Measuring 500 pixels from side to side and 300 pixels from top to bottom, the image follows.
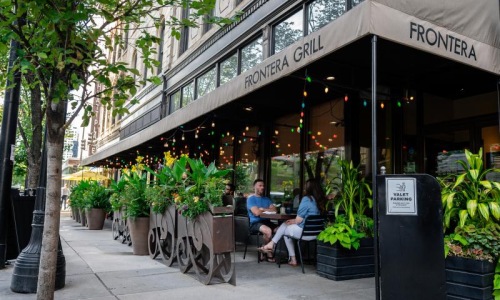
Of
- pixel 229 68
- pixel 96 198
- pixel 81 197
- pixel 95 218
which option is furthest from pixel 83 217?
pixel 229 68

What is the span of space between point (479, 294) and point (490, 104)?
13.6ft

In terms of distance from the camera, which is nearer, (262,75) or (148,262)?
(262,75)

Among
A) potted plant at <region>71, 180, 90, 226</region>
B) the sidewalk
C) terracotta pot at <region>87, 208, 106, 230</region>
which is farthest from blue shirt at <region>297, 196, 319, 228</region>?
potted plant at <region>71, 180, 90, 226</region>

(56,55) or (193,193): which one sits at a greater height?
(56,55)

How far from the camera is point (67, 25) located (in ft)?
12.3

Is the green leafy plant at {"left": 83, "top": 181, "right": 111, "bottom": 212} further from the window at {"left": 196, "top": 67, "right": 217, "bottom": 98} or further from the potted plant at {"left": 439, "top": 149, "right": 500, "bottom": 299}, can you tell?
the potted plant at {"left": 439, "top": 149, "right": 500, "bottom": 299}

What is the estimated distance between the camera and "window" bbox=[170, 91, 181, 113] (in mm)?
15644

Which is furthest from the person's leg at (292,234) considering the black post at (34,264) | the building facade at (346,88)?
the black post at (34,264)

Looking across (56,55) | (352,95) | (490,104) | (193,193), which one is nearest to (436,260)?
(193,193)

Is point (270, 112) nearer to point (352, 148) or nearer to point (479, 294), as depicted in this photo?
point (352, 148)

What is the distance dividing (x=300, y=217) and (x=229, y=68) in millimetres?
6440

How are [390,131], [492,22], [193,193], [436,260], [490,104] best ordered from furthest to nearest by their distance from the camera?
[390,131] < [490,104] < [193,193] < [492,22] < [436,260]

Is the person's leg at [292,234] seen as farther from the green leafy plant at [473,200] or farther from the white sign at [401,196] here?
the white sign at [401,196]

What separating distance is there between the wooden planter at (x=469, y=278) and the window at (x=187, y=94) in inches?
439
